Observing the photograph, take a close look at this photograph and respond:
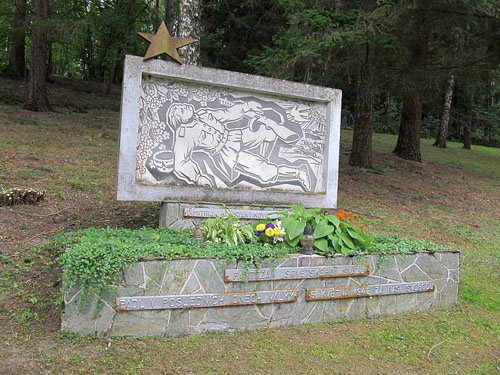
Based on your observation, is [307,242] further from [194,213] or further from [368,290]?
[194,213]

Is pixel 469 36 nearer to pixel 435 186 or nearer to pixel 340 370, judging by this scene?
pixel 435 186

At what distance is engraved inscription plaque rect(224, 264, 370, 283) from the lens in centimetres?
391

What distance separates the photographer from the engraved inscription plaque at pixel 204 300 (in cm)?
355

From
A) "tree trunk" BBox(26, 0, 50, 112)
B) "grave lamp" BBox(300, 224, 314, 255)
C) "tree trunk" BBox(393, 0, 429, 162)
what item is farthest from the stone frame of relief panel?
"tree trunk" BBox(26, 0, 50, 112)

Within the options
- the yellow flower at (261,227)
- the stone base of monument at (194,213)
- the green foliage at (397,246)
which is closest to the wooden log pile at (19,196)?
the stone base of monument at (194,213)

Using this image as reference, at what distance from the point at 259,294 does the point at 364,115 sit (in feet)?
28.9

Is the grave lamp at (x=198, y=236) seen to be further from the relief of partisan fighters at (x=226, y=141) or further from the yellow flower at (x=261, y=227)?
the relief of partisan fighters at (x=226, y=141)

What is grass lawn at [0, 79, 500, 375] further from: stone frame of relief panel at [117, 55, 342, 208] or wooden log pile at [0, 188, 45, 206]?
stone frame of relief panel at [117, 55, 342, 208]

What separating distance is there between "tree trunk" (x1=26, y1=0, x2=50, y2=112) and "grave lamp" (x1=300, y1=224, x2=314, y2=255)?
996 cm

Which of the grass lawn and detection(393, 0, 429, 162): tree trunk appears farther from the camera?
detection(393, 0, 429, 162): tree trunk

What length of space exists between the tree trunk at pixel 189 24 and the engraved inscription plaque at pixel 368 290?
551cm

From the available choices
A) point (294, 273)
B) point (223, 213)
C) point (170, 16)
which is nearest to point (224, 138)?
point (223, 213)

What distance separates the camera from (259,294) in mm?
3984

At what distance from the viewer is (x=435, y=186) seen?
39.6 feet
